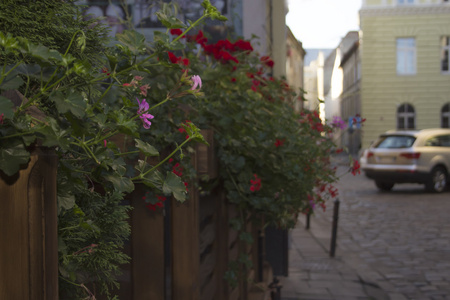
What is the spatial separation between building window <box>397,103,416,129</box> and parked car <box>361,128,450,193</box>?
1563 cm

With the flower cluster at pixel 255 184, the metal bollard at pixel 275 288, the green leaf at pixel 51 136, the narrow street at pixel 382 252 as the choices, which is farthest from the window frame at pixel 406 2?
the green leaf at pixel 51 136

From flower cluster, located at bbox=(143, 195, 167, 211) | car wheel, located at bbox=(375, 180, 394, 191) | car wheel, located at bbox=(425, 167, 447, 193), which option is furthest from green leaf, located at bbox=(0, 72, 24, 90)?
car wheel, located at bbox=(375, 180, 394, 191)

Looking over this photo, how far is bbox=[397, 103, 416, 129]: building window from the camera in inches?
1234

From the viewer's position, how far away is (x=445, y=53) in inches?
→ 1205

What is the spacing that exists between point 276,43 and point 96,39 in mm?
5592

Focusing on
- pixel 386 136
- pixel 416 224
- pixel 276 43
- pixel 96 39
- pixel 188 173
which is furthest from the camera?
pixel 386 136

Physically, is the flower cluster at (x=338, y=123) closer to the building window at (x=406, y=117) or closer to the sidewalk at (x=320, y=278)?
the sidewalk at (x=320, y=278)

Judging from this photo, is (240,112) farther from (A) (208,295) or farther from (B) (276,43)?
(B) (276,43)

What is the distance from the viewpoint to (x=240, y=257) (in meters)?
3.49

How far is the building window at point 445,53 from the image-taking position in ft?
100

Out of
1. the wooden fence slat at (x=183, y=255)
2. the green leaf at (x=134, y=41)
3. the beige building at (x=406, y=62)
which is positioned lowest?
the wooden fence slat at (x=183, y=255)

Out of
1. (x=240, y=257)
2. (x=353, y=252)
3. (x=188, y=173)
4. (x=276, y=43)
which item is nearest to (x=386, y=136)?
(x=353, y=252)

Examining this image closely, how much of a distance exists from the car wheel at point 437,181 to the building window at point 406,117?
52.3ft

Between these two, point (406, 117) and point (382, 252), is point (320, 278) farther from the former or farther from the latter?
point (406, 117)
